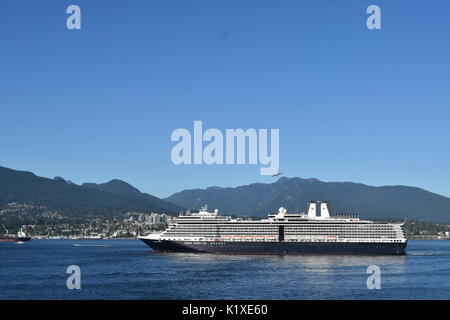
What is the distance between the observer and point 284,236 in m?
108

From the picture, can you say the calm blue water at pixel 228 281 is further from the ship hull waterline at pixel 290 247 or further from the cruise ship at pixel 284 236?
the cruise ship at pixel 284 236

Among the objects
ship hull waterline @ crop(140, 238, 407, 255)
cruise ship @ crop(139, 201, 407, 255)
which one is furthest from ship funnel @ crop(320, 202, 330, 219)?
ship hull waterline @ crop(140, 238, 407, 255)

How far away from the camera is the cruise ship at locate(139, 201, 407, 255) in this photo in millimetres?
104250

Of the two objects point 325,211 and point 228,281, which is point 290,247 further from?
point 228,281

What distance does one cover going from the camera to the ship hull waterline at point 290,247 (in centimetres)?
10362

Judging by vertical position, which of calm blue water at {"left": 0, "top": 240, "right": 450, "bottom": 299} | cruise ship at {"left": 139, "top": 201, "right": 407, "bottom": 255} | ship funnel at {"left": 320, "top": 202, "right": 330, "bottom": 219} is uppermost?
ship funnel at {"left": 320, "top": 202, "right": 330, "bottom": 219}

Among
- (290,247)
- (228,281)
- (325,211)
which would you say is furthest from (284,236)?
(228,281)

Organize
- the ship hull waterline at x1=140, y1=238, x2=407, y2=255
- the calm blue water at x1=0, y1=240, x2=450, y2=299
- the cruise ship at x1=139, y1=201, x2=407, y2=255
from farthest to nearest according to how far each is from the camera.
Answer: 1. the cruise ship at x1=139, y1=201, x2=407, y2=255
2. the ship hull waterline at x1=140, y1=238, x2=407, y2=255
3. the calm blue water at x1=0, y1=240, x2=450, y2=299

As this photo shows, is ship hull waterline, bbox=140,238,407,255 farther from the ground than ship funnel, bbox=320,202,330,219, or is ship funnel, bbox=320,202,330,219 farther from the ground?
ship funnel, bbox=320,202,330,219

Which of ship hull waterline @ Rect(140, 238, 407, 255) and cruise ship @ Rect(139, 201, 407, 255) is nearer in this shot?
ship hull waterline @ Rect(140, 238, 407, 255)

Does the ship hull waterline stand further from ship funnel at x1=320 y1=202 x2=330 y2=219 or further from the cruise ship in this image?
ship funnel at x1=320 y1=202 x2=330 y2=219

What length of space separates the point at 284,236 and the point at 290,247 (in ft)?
11.8

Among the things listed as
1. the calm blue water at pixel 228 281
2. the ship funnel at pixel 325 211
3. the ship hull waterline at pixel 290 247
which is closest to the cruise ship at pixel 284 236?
the ship hull waterline at pixel 290 247
